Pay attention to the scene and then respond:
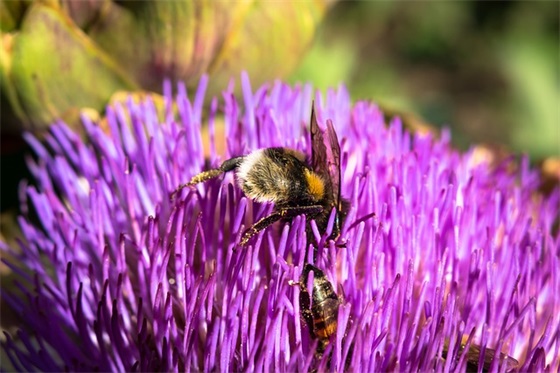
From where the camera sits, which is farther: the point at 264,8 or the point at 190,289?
the point at 264,8

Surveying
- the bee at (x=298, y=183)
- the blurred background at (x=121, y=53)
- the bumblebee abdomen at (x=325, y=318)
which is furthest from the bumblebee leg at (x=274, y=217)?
the blurred background at (x=121, y=53)

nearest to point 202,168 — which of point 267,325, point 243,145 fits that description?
point 243,145

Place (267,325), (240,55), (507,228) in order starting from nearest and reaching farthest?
1. (267,325)
2. (507,228)
3. (240,55)

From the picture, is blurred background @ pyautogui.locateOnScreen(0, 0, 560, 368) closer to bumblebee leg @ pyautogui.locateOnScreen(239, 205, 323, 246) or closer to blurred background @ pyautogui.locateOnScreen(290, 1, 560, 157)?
bumblebee leg @ pyautogui.locateOnScreen(239, 205, 323, 246)

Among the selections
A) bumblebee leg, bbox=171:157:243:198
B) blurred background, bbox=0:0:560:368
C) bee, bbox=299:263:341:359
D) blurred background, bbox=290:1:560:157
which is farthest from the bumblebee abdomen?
blurred background, bbox=290:1:560:157

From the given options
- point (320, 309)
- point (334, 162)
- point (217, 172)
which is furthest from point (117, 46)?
point (320, 309)

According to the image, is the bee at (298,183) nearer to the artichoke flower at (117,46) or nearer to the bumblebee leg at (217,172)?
the bumblebee leg at (217,172)

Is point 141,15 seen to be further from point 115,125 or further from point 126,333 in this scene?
point 126,333
